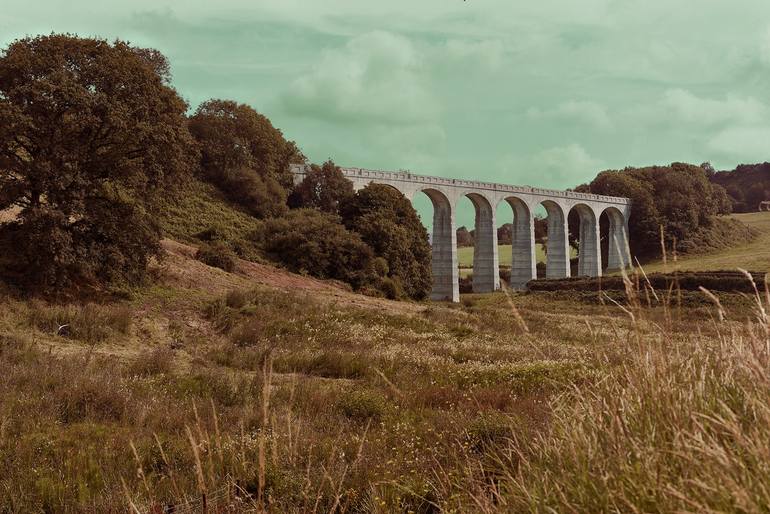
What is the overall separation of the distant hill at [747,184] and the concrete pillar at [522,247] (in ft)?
209

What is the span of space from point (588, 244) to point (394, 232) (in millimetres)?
42994

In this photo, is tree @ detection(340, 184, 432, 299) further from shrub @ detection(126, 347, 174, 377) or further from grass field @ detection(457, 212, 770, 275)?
shrub @ detection(126, 347, 174, 377)

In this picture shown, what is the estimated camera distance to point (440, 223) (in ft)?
189

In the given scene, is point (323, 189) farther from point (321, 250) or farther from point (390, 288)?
point (390, 288)

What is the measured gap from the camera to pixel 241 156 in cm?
4644

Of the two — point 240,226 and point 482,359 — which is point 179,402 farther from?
point 240,226

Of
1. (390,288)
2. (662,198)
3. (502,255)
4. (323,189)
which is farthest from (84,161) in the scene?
(502,255)

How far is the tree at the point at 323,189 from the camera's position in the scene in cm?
4672

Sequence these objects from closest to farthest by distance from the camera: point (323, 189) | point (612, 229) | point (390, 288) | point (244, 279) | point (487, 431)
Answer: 1. point (487, 431)
2. point (244, 279)
3. point (390, 288)
4. point (323, 189)
5. point (612, 229)

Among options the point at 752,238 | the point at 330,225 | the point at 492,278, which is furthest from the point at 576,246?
the point at 330,225

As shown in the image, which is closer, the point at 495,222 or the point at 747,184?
the point at 495,222

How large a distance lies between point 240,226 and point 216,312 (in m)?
21.4

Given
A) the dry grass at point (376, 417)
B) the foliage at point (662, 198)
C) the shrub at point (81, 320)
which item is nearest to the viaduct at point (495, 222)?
the foliage at point (662, 198)

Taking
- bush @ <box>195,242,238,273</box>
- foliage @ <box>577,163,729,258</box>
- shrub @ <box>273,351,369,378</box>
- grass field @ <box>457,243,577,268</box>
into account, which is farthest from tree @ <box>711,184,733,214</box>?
shrub @ <box>273,351,369,378</box>
